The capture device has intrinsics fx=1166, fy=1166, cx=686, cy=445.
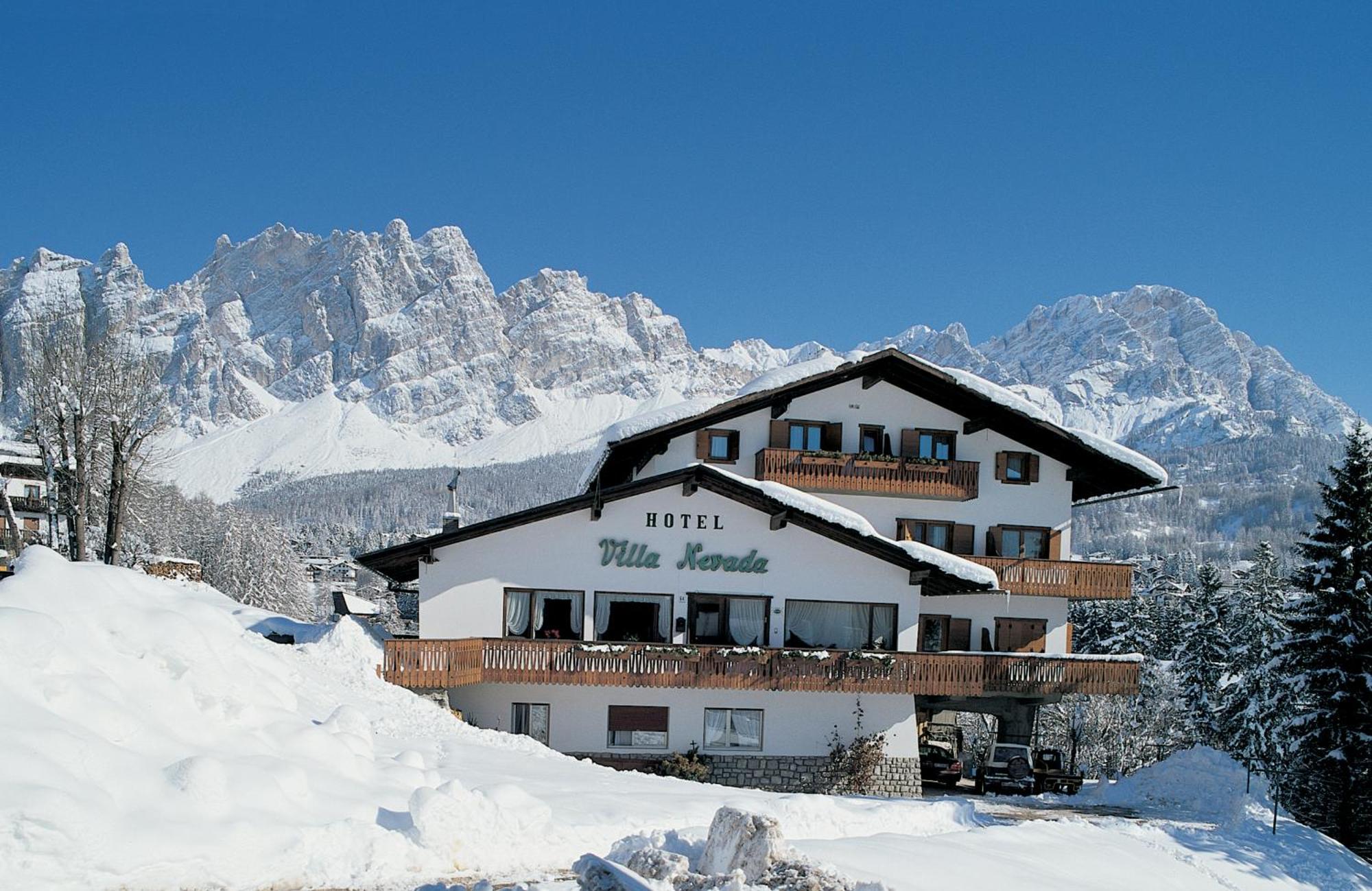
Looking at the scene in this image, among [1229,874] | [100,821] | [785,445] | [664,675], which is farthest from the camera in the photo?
[785,445]

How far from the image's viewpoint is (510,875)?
36.0 ft

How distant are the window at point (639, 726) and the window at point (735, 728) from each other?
41.7 inches

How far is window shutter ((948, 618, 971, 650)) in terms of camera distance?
33375 mm

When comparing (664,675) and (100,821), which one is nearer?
(100,821)

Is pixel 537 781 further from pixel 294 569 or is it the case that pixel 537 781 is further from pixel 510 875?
pixel 294 569

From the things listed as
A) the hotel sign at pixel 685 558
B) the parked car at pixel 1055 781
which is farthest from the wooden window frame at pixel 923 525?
the parked car at pixel 1055 781

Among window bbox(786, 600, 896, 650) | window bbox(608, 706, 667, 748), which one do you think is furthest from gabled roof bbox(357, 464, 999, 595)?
window bbox(608, 706, 667, 748)

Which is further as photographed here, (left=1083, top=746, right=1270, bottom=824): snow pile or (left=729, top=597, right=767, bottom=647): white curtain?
(left=729, top=597, right=767, bottom=647): white curtain

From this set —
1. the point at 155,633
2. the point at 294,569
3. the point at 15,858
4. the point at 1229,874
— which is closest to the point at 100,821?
the point at 15,858

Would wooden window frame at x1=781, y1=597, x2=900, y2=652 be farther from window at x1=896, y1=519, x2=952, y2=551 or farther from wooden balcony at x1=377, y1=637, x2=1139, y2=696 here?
window at x1=896, y1=519, x2=952, y2=551

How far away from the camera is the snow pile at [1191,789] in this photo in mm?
24438

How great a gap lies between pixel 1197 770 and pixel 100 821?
2393cm

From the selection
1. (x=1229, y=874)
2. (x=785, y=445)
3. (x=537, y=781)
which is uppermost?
(x=785, y=445)

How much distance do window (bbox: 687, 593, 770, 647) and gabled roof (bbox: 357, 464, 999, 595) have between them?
2079 millimetres
